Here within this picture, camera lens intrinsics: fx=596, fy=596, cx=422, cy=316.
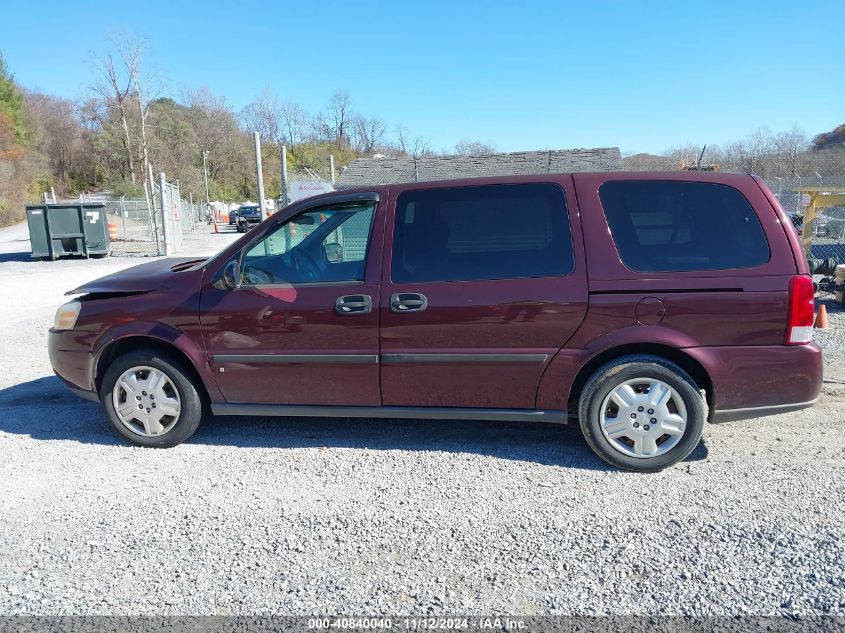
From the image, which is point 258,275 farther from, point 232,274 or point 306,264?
point 306,264

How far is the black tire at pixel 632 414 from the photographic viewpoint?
140 inches

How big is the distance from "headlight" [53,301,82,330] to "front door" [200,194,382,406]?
3.33ft

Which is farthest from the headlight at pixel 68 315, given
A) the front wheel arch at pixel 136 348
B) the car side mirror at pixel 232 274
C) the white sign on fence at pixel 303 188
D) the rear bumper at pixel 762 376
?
the white sign on fence at pixel 303 188

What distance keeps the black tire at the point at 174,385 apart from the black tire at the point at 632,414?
2621 millimetres

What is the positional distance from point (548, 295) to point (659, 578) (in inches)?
64.4

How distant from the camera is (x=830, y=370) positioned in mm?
5566

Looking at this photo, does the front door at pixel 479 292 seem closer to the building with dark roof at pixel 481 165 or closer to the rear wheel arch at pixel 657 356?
the rear wheel arch at pixel 657 356

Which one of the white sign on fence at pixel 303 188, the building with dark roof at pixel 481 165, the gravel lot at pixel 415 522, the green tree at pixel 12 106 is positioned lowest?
the gravel lot at pixel 415 522

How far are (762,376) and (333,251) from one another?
2.84m

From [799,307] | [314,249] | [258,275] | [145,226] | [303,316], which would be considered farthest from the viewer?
[145,226]

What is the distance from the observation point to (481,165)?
20.0 meters

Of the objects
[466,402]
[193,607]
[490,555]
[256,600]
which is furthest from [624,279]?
[193,607]

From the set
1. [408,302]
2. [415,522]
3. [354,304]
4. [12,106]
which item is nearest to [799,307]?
[408,302]

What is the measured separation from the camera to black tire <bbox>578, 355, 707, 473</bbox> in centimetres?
356
